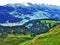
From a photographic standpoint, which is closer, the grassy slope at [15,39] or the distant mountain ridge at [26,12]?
the grassy slope at [15,39]

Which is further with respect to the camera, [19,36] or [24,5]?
[24,5]

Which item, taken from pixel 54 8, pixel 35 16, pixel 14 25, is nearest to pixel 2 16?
pixel 14 25

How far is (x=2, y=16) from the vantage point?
84.2ft

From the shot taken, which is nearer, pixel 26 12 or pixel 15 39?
pixel 15 39

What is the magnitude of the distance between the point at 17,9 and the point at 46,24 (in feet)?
13.6

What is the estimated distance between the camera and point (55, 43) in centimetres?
1866

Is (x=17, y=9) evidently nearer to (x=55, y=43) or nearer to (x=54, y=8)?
(x=54, y=8)

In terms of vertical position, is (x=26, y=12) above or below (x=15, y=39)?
above

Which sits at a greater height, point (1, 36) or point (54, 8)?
point (54, 8)

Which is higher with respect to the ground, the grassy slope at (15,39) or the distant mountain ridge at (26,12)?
the distant mountain ridge at (26,12)

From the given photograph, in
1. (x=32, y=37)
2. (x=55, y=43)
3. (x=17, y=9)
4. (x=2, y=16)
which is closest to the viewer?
(x=55, y=43)

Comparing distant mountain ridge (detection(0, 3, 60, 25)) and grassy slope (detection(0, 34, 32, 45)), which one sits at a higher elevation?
distant mountain ridge (detection(0, 3, 60, 25))

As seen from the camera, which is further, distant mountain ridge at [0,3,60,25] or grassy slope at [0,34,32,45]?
distant mountain ridge at [0,3,60,25]

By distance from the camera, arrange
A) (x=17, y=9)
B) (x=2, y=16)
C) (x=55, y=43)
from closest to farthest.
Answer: (x=55, y=43), (x=2, y=16), (x=17, y=9)
